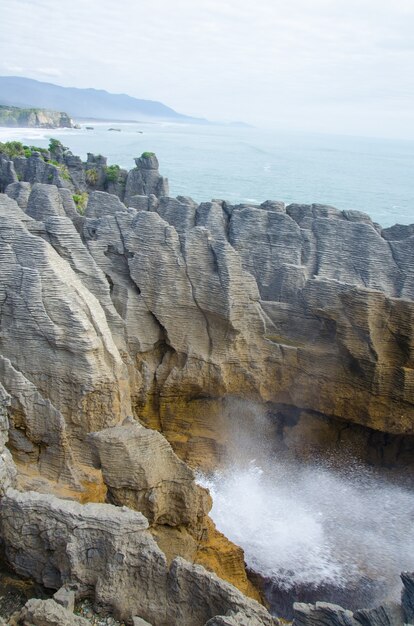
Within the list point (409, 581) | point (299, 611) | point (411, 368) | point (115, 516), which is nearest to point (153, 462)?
point (115, 516)

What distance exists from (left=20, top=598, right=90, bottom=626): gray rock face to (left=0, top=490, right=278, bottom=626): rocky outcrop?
960mm

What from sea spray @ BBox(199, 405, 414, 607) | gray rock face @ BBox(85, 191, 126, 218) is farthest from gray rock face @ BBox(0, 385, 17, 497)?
gray rock face @ BBox(85, 191, 126, 218)

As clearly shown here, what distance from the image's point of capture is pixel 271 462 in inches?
667

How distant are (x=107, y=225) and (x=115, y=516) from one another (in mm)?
8580

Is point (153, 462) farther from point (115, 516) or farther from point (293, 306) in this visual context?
point (293, 306)

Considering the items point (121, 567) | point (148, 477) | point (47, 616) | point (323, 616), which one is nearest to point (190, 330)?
point (148, 477)

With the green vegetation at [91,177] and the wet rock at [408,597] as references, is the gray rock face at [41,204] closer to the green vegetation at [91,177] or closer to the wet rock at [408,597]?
the wet rock at [408,597]

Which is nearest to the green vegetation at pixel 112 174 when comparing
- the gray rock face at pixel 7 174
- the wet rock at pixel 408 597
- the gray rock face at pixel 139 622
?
the gray rock face at pixel 7 174

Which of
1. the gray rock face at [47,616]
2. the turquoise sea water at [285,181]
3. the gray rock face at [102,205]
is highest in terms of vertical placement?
the gray rock face at [102,205]

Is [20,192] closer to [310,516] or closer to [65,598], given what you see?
[65,598]

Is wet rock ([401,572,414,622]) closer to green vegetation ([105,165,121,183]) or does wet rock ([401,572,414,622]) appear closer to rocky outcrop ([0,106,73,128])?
green vegetation ([105,165,121,183])

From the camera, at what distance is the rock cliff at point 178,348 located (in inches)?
483

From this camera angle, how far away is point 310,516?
1522 cm

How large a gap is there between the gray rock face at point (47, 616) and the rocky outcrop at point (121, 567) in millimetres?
960
